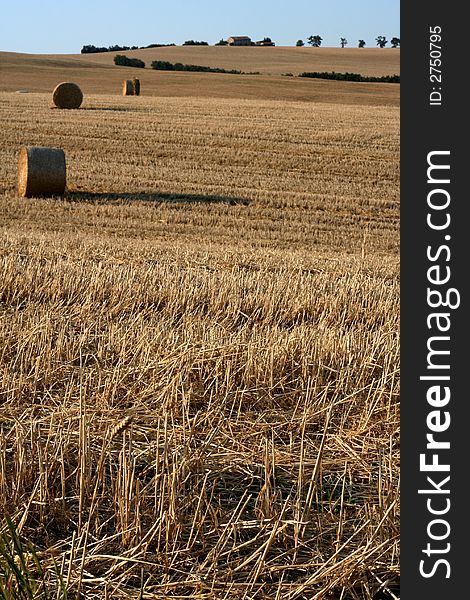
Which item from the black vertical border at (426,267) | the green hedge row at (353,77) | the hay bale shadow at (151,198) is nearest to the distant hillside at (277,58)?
the green hedge row at (353,77)

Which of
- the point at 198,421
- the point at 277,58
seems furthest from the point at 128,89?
the point at 198,421

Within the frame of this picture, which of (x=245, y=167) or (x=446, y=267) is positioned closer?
(x=446, y=267)

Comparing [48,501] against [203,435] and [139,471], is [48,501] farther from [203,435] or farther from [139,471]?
[203,435]

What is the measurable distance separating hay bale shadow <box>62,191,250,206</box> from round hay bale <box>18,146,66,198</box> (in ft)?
1.15

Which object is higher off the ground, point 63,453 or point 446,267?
point 446,267

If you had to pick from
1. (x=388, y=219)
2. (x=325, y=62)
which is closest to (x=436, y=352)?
(x=388, y=219)

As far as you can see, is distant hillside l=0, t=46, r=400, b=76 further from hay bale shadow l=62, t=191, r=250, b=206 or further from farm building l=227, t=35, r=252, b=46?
hay bale shadow l=62, t=191, r=250, b=206

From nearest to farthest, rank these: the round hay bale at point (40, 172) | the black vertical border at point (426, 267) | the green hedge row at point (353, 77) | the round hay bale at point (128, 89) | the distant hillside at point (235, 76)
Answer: the black vertical border at point (426, 267) < the round hay bale at point (40, 172) < the round hay bale at point (128, 89) < the distant hillside at point (235, 76) < the green hedge row at point (353, 77)

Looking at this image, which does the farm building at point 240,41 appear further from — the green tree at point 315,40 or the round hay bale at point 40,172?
the round hay bale at point 40,172

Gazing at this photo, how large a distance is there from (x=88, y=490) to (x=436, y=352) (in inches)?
59.5

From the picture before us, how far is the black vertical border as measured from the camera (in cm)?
208

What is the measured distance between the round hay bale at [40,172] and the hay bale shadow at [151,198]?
1.15ft

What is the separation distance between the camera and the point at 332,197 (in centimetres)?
1705

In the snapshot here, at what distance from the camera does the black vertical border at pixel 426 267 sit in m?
2.08
